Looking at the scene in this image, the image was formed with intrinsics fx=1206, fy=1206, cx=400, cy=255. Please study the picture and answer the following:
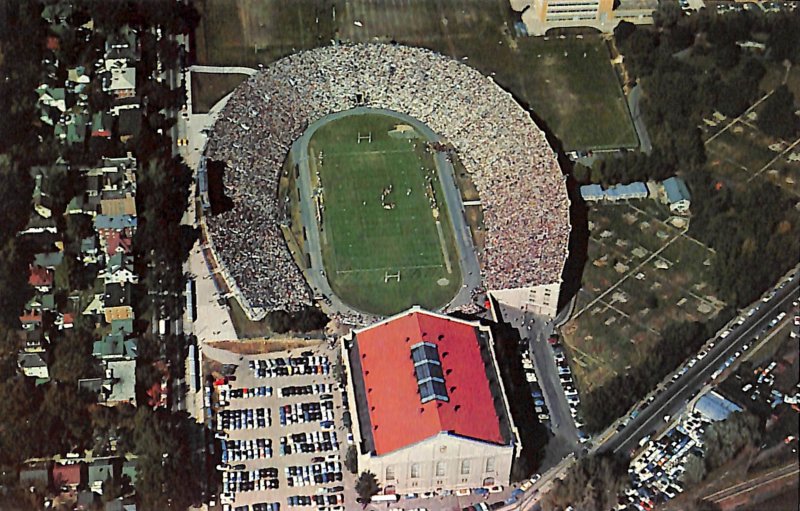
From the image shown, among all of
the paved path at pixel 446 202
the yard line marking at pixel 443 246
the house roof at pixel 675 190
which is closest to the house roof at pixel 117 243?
the paved path at pixel 446 202

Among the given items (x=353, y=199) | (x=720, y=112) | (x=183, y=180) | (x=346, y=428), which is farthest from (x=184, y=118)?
(x=720, y=112)

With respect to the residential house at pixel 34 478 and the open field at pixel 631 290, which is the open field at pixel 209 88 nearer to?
the open field at pixel 631 290

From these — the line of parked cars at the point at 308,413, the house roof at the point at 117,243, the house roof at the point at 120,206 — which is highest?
the house roof at the point at 120,206

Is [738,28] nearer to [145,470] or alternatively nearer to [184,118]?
[184,118]

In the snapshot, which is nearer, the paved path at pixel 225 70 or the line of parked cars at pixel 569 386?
the line of parked cars at pixel 569 386

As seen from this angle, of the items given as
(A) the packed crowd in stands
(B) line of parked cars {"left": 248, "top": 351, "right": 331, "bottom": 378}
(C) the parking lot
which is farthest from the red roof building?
(A) the packed crowd in stands

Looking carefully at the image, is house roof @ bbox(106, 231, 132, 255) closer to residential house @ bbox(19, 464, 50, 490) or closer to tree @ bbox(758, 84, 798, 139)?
residential house @ bbox(19, 464, 50, 490)

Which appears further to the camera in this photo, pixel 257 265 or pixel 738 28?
pixel 738 28
